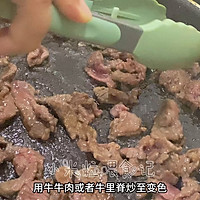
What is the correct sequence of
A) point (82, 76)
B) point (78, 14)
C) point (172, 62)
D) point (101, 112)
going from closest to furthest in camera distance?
point (78, 14)
point (172, 62)
point (101, 112)
point (82, 76)

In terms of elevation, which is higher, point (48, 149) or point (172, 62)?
point (172, 62)

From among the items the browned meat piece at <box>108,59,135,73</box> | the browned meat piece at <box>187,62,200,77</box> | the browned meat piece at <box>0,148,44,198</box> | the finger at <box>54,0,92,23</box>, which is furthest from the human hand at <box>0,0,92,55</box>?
the browned meat piece at <box>187,62,200,77</box>

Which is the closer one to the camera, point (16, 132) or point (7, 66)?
point (16, 132)

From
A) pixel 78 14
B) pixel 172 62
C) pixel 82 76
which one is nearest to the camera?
pixel 78 14

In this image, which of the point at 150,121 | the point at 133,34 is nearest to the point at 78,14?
the point at 133,34

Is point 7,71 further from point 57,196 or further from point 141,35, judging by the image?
point 141,35

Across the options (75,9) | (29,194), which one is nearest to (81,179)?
(29,194)

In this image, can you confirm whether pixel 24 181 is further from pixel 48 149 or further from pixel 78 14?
pixel 78 14
